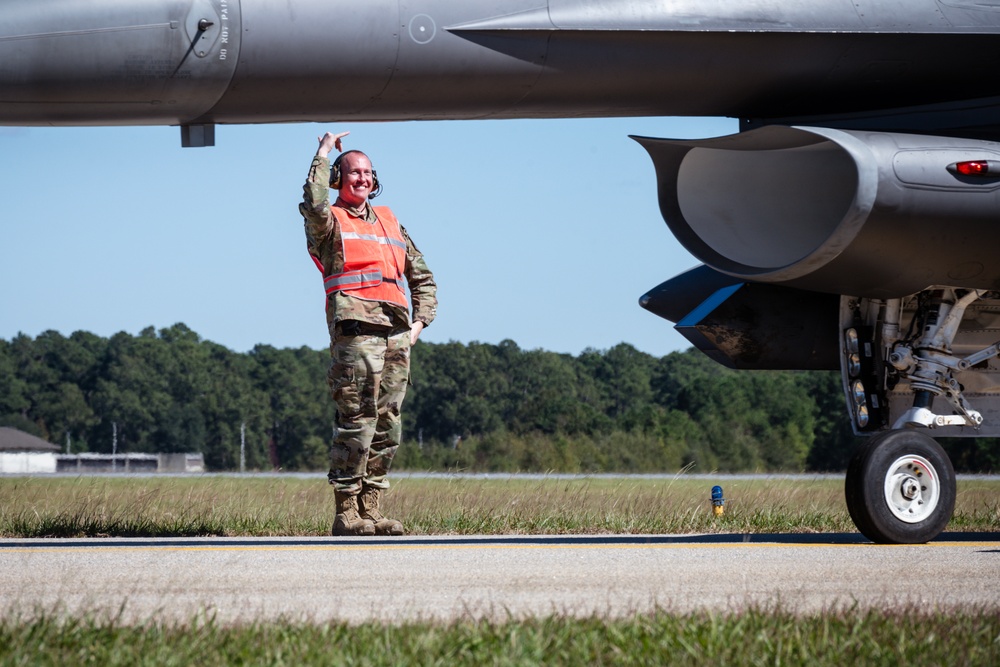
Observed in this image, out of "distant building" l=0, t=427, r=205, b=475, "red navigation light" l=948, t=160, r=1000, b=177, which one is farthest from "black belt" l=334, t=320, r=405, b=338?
"distant building" l=0, t=427, r=205, b=475

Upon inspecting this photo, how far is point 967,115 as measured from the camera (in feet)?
27.4

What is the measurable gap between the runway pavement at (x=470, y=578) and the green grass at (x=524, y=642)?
243mm

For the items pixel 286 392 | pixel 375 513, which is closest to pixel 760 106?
pixel 375 513

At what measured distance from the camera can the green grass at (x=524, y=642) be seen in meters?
3.81

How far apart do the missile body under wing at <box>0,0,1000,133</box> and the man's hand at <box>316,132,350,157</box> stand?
19cm

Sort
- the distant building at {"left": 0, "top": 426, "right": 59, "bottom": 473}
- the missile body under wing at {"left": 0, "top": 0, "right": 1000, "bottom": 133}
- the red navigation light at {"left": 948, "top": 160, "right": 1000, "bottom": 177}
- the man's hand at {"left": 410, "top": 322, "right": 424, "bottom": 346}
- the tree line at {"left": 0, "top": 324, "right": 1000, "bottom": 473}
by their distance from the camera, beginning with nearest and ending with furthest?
the missile body under wing at {"left": 0, "top": 0, "right": 1000, "bottom": 133} < the red navigation light at {"left": 948, "top": 160, "right": 1000, "bottom": 177} < the man's hand at {"left": 410, "top": 322, "right": 424, "bottom": 346} < the tree line at {"left": 0, "top": 324, "right": 1000, "bottom": 473} < the distant building at {"left": 0, "top": 426, "right": 59, "bottom": 473}

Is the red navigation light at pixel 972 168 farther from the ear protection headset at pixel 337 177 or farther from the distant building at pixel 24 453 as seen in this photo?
the distant building at pixel 24 453

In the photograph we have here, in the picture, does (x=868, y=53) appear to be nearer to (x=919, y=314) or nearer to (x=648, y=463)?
(x=919, y=314)

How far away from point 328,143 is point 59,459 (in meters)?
91.3

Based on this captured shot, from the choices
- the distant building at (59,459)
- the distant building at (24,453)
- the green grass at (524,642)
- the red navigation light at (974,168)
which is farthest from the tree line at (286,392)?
the green grass at (524,642)

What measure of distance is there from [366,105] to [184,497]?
18.2 ft

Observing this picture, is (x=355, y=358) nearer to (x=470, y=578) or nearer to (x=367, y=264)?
(x=367, y=264)

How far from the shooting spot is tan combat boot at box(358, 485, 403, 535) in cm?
798

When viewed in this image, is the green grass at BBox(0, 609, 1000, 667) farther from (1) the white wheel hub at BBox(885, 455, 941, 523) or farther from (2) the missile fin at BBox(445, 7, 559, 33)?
(2) the missile fin at BBox(445, 7, 559, 33)
